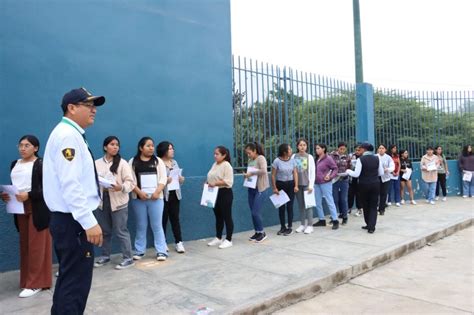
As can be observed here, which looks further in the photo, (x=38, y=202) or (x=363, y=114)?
(x=363, y=114)

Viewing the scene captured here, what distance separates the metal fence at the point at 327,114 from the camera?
730cm

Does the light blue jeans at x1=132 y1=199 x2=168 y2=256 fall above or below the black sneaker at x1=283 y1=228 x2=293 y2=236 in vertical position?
above

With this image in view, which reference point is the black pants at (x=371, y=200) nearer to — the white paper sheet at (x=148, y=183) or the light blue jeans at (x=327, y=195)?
the light blue jeans at (x=327, y=195)

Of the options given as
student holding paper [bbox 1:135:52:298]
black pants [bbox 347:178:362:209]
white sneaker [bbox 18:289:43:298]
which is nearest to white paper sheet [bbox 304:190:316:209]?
black pants [bbox 347:178:362:209]

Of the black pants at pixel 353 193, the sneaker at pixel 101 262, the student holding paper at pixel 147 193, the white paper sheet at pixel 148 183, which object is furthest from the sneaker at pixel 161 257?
the black pants at pixel 353 193

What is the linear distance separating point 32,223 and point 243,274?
237 cm

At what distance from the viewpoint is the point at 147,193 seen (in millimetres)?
5070

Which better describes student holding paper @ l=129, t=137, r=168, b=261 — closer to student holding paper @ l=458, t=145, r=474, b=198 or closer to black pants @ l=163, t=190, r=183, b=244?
black pants @ l=163, t=190, r=183, b=244

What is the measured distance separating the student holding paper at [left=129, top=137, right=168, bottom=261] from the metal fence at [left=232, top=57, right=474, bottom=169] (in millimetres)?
2261

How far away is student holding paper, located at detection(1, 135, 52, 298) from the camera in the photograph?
3939 mm

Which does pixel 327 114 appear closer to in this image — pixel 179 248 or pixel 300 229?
pixel 300 229

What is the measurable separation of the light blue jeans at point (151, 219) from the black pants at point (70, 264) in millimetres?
2563

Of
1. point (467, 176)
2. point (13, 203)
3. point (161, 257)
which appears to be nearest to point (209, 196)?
point (161, 257)

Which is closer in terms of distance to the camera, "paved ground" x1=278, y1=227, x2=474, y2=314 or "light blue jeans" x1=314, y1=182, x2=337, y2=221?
"paved ground" x1=278, y1=227, x2=474, y2=314
